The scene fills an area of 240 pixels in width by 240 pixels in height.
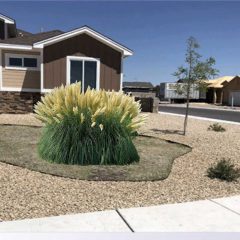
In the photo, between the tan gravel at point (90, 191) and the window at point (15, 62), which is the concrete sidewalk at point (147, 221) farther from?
the window at point (15, 62)

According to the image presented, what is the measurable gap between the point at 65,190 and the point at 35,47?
13099 millimetres

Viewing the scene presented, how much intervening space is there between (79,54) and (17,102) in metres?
3.91

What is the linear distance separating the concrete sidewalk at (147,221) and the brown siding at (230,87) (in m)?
50.0

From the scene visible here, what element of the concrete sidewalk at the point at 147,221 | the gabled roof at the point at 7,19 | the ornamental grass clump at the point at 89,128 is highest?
the gabled roof at the point at 7,19

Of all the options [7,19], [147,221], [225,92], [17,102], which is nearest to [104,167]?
[147,221]

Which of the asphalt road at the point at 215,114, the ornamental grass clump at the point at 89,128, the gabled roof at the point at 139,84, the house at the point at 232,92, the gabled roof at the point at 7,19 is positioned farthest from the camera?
the gabled roof at the point at 139,84

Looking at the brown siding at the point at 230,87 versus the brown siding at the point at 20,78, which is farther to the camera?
the brown siding at the point at 230,87

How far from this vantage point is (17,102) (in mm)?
18703

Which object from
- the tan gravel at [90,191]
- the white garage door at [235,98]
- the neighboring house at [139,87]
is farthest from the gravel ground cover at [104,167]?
the neighboring house at [139,87]

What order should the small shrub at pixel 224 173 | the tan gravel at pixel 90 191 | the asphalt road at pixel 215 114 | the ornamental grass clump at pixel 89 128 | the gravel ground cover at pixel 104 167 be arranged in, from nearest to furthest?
the tan gravel at pixel 90 191
the gravel ground cover at pixel 104 167
the small shrub at pixel 224 173
the ornamental grass clump at pixel 89 128
the asphalt road at pixel 215 114

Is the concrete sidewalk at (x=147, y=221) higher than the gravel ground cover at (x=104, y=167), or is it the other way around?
the gravel ground cover at (x=104, y=167)

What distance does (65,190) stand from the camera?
246 inches

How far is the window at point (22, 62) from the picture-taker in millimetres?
18750

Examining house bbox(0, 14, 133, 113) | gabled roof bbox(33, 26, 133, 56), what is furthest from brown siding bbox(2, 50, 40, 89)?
gabled roof bbox(33, 26, 133, 56)
